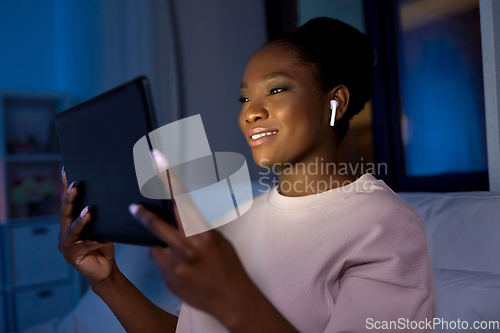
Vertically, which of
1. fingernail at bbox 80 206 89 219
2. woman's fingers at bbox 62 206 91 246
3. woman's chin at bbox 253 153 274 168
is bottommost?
Result: woman's fingers at bbox 62 206 91 246

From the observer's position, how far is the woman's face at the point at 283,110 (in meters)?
0.79

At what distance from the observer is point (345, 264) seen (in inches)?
23.9

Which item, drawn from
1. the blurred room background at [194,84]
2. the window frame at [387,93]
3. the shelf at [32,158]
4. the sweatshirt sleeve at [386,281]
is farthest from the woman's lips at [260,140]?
the shelf at [32,158]

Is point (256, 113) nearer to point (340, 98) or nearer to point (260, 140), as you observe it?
point (260, 140)

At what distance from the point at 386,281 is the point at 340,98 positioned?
46 centimetres

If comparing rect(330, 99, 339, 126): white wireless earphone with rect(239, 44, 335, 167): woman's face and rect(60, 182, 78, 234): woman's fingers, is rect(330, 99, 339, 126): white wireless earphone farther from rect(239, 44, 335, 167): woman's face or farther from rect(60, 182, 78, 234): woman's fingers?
rect(60, 182, 78, 234): woman's fingers

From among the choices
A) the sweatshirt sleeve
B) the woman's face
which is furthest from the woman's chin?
the sweatshirt sleeve

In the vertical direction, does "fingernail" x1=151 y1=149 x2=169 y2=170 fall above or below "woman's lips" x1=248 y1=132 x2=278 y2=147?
below

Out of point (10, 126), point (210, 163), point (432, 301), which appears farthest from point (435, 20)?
point (10, 126)

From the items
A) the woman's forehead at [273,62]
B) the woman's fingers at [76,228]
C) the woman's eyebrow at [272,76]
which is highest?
the woman's forehead at [273,62]

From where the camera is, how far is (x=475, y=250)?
90 centimetres

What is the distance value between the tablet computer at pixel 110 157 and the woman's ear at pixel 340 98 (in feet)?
1.63

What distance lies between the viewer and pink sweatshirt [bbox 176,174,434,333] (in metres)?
0.53

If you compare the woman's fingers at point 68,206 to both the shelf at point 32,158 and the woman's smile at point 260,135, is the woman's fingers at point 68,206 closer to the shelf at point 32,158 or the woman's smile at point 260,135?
the woman's smile at point 260,135
